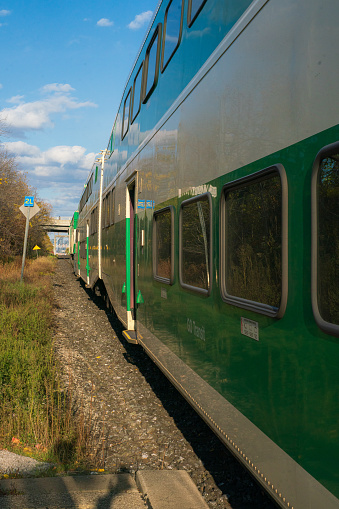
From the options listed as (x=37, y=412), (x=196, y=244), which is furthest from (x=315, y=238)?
(x=37, y=412)

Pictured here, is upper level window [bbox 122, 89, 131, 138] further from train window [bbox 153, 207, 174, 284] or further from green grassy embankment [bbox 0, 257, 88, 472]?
green grassy embankment [bbox 0, 257, 88, 472]

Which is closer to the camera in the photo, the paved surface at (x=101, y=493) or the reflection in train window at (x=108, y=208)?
the paved surface at (x=101, y=493)

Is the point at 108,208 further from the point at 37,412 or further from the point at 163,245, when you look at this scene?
the point at 37,412

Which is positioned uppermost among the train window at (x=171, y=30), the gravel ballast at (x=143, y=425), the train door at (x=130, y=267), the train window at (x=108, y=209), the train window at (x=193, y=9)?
the train window at (x=171, y=30)

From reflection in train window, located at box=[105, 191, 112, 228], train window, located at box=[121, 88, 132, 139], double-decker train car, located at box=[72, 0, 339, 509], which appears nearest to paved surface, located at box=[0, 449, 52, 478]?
double-decker train car, located at box=[72, 0, 339, 509]

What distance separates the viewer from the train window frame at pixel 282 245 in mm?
2248

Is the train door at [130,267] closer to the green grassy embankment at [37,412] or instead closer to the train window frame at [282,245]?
the green grassy embankment at [37,412]

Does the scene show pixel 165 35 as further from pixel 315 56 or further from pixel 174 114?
pixel 315 56

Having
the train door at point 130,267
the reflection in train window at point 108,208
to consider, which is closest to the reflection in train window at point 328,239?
the train door at point 130,267

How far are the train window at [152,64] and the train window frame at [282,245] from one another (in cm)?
290

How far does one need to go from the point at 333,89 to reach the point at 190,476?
10.3 ft

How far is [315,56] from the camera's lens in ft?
6.55

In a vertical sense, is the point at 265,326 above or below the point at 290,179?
below

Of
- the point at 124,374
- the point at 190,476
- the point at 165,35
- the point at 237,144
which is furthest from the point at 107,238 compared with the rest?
the point at 237,144
